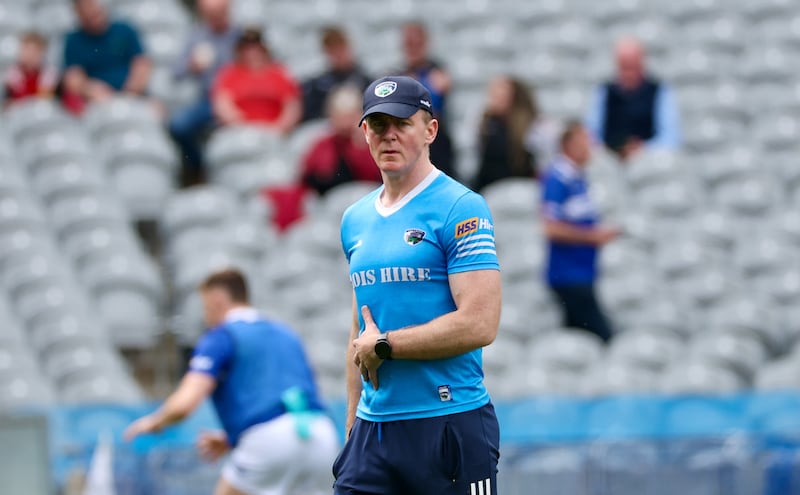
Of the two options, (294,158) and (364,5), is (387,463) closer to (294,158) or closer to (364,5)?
(294,158)

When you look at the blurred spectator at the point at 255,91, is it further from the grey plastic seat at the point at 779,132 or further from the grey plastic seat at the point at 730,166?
the grey plastic seat at the point at 779,132

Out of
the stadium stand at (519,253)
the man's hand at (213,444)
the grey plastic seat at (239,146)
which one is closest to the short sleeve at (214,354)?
the man's hand at (213,444)

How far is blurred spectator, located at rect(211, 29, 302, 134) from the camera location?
13.2 metres

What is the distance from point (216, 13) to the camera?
13.6 m

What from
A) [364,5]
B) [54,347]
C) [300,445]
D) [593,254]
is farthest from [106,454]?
[364,5]

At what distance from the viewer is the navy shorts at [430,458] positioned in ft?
15.8

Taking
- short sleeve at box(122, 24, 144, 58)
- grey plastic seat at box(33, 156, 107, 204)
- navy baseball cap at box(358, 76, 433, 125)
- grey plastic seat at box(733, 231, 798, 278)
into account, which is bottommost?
grey plastic seat at box(733, 231, 798, 278)

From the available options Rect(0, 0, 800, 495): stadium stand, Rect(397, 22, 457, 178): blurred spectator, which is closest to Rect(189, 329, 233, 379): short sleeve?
Rect(0, 0, 800, 495): stadium stand

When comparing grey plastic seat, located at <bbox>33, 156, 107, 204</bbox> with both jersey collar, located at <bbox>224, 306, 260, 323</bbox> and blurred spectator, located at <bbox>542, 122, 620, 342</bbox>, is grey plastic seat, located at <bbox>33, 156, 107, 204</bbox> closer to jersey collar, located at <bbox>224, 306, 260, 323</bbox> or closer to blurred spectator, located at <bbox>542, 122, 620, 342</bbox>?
blurred spectator, located at <bbox>542, 122, 620, 342</bbox>

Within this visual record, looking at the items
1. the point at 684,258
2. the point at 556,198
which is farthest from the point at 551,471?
the point at 684,258

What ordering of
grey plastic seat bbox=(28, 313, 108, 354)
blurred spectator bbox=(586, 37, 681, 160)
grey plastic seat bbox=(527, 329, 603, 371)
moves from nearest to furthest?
grey plastic seat bbox=(527, 329, 603, 371) < grey plastic seat bbox=(28, 313, 108, 354) < blurred spectator bbox=(586, 37, 681, 160)

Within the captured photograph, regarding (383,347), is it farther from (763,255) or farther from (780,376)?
(763,255)

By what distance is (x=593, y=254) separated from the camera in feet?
38.1

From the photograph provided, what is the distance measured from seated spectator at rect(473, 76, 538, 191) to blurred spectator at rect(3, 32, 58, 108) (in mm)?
3928
